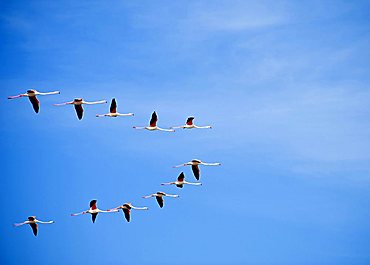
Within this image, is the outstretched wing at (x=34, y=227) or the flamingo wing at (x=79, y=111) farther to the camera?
the outstretched wing at (x=34, y=227)

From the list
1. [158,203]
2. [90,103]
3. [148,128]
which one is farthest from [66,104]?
[158,203]

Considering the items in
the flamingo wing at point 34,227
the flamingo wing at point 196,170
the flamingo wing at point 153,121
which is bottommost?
the flamingo wing at point 34,227

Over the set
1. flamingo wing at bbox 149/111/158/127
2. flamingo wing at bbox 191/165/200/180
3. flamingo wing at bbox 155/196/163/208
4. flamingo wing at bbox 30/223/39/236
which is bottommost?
flamingo wing at bbox 30/223/39/236

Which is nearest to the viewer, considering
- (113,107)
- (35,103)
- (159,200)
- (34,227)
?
(35,103)

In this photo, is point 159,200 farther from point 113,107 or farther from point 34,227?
point 34,227

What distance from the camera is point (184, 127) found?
7838 cm

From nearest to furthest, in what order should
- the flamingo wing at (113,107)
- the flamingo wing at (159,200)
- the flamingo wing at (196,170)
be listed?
the flamingo wing at (113,107) < the flamingo wing at (196,170) < the flamingo wing at (159,200)

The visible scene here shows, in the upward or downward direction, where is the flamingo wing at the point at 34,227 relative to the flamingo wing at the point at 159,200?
downward

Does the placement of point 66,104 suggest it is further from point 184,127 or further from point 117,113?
point 184,127

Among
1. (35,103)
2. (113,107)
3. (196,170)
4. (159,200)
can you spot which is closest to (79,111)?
(35,103)

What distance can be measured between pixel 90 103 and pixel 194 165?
1051 cm

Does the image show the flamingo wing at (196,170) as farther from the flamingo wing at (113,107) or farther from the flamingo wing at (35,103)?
the flamingo wing at (35,103)

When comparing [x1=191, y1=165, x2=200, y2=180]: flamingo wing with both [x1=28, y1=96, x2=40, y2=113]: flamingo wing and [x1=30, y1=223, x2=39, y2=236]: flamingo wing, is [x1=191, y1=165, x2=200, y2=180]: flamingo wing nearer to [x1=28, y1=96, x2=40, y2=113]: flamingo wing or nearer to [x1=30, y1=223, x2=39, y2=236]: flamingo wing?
[x1=30, y1=223, x2=39, y2=236]: flamingo wing

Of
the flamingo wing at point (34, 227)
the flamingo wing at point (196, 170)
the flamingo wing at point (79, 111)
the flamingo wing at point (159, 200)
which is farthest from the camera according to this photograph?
the flamingo wing at point (159, 200)
